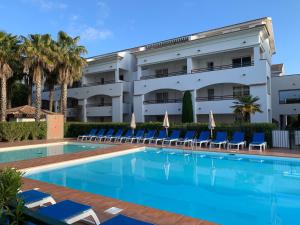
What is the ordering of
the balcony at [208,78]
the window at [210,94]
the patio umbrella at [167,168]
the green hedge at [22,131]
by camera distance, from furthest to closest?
1. the window at [210,94]
2. the balcony at [208,78]
3. the green hedge at [22,131]
4. the patio umbrella at [167,168]

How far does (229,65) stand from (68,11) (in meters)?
14.8

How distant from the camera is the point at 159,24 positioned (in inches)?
Result: 887

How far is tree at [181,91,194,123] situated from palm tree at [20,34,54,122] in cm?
1270

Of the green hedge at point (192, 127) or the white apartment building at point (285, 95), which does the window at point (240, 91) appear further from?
the green hedge at point (192, 127)

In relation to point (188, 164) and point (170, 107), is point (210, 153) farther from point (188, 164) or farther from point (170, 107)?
point (170, 107)

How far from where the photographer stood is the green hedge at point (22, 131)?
22.2 meters

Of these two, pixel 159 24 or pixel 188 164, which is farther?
pixel 159 24

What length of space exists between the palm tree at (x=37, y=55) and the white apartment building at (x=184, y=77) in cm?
873

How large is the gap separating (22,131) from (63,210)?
20.7 m

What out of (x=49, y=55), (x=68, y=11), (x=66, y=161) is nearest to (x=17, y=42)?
(x=49, y=55)

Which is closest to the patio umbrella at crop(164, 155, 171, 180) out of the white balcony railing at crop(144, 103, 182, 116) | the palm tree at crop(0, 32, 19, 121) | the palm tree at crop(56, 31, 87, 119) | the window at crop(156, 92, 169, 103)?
the white balcony railing at crop(144, 103, 182, 116)

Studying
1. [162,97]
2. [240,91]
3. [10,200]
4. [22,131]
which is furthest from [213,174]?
[162,97]

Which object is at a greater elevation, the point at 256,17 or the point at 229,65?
the point at 256,17

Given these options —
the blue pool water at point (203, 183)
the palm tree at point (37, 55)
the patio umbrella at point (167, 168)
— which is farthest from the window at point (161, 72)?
the patio umbrella at point (167, 168)
